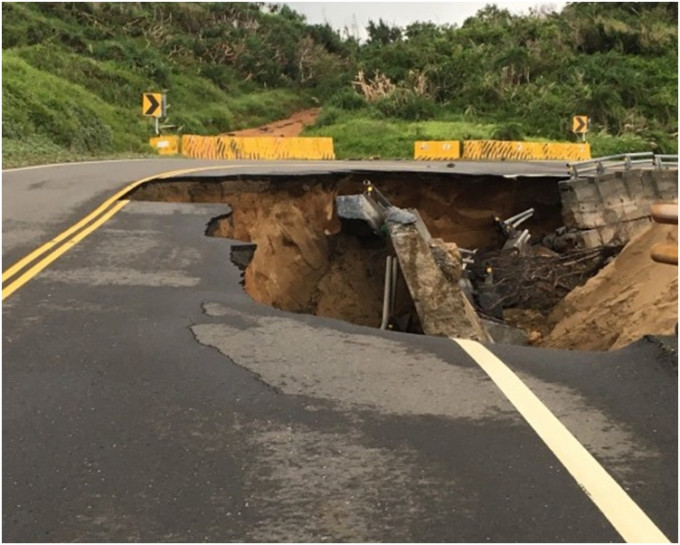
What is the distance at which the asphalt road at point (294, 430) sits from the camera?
3.23m

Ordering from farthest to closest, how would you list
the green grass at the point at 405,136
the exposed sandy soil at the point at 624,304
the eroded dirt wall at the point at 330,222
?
1. the green grass at the point at 405,136
2. the eroded dirt wall at the point at 330,222
3. the exposed sandy soil at the point at 624,304

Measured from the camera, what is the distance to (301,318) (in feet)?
20.6

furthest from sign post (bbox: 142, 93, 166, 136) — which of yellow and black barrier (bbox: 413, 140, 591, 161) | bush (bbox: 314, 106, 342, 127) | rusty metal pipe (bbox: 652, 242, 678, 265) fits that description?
rusty metal pipe (bbox: 652, 242, 678, 265)

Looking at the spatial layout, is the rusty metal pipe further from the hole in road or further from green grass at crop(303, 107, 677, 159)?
green grass at crop(303, 107, 677, 159)

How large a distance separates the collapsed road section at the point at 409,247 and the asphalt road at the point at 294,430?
477cm

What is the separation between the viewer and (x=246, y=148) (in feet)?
92.5

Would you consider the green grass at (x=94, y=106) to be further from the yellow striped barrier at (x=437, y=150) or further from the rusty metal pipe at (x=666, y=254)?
the rusty metal pipe at (x=666, y=254)

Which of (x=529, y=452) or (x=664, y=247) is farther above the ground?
(x=664, y=247)

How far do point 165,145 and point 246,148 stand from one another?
3.53m

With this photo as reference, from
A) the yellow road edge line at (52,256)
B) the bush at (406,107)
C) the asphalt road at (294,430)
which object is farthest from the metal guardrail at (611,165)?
the bush at (406,107)

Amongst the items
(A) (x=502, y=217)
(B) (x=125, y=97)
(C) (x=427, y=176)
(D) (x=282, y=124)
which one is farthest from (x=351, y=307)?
(D) (x=282, y=124)

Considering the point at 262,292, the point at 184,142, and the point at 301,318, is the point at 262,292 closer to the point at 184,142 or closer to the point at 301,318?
the point at 301,318

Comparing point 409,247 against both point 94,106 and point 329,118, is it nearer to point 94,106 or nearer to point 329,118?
point 94,106

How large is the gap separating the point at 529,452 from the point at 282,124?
42589 millimetres
